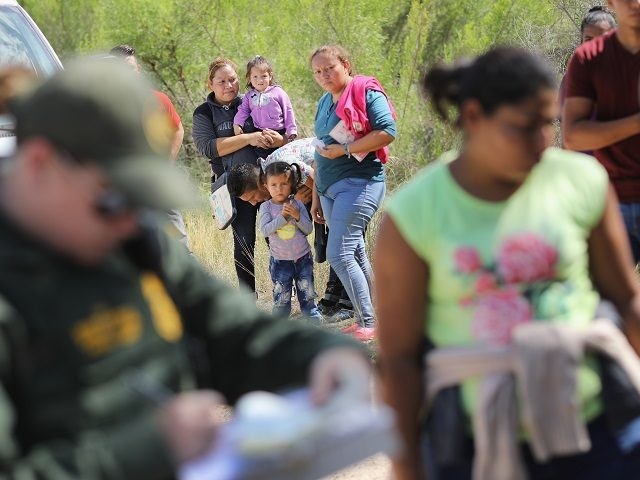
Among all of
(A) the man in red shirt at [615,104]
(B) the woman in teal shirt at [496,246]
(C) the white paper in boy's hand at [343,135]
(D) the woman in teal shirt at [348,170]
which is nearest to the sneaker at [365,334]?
(D) the woman in teal shirt at [348,170]

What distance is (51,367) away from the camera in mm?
1771

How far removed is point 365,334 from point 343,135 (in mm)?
1248

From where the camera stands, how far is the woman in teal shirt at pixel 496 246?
99.0 inches

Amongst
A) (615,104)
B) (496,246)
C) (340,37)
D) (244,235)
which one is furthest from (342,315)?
(496,246)

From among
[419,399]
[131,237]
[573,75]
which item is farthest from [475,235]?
[573,75]

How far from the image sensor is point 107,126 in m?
1.80

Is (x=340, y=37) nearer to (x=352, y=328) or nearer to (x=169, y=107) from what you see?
(x=169, y=107)

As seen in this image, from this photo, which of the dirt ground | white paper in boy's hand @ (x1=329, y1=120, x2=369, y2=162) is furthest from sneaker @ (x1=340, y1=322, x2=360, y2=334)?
the dirt ground

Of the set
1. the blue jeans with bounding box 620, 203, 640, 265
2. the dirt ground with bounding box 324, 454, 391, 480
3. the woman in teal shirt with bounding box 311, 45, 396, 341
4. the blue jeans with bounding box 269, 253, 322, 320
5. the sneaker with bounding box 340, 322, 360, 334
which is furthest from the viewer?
the blue jeans with bounding box 269, 253, 322, 320

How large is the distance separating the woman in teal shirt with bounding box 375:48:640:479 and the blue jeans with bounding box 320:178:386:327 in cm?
431

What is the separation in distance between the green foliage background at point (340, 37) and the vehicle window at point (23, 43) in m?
4.15

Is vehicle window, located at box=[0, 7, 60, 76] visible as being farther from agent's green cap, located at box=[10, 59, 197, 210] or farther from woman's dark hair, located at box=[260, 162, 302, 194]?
agent's green cap, located at box=[10, 59, 197, 210]

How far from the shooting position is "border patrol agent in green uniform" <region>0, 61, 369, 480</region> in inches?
67.6

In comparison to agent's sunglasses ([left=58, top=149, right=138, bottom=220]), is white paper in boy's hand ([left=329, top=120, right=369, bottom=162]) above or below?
above
